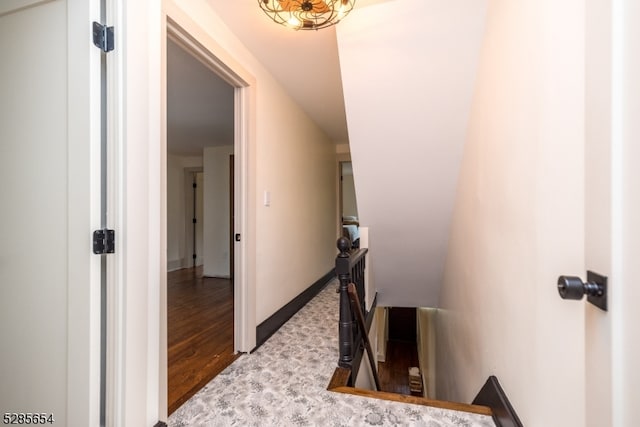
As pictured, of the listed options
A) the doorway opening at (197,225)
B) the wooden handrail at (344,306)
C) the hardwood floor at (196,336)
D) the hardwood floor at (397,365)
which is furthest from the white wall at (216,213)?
the wooden handrail at (344,306)

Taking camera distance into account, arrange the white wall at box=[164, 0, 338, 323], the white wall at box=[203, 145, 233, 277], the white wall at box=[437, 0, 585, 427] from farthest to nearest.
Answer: the white wall at box=[203, 145, 233, 277] → the white wall at box=[164, 0, 338, 323] → the white wall at box=[437, 0, 585, 427]

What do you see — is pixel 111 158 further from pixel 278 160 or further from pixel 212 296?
pixel 212 296

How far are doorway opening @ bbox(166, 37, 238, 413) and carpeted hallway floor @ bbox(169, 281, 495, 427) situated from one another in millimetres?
128

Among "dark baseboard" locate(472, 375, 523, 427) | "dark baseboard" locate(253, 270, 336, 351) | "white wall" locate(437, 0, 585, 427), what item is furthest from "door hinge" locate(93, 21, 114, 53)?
"dark baseboard" locate(472, 375, 523, 427)

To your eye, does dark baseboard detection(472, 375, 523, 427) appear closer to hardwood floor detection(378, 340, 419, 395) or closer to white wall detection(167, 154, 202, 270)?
hardwood floor detection(378, 340, 419, 395)

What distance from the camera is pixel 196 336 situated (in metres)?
2.30

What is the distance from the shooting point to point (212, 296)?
3.58m

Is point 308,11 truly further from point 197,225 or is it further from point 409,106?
point 197,225

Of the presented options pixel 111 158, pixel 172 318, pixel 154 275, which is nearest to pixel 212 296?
pixel 172 318

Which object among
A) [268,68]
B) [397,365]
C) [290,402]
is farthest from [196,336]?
[397,365]

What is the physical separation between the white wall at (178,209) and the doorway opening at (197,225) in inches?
0.7

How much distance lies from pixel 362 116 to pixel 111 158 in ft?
5.02

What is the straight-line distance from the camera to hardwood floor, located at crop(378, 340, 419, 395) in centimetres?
440

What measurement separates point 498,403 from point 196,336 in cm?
214
